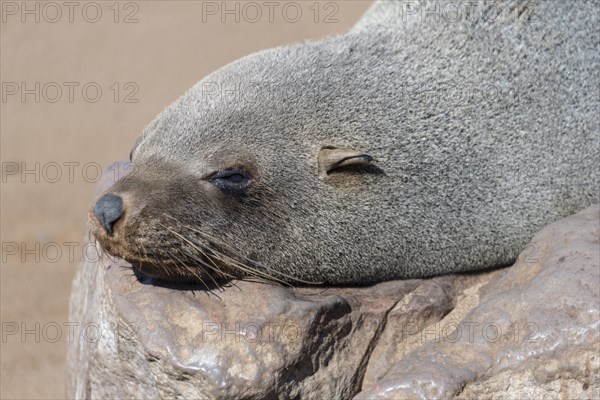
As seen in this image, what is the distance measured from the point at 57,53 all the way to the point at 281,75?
9.54 m

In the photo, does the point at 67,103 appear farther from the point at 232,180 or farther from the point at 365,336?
the point at 365,336

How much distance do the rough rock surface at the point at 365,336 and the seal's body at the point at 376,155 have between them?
20 cm

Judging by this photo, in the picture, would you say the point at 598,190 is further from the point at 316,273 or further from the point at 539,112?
the point at 316,273

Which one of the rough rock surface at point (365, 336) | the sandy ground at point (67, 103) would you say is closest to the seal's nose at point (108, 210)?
the rough rock surface at point (365, 336)

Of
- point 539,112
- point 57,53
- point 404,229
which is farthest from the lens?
point 57,53

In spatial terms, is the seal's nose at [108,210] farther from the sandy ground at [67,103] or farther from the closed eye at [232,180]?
the sandy ground at [67,103]

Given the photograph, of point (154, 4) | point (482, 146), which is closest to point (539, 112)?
point (482, 146)

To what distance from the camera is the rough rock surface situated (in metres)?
4.24

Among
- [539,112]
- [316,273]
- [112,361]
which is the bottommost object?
[112,361]

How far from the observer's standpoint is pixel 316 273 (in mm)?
5090

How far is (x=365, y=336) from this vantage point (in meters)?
4.91

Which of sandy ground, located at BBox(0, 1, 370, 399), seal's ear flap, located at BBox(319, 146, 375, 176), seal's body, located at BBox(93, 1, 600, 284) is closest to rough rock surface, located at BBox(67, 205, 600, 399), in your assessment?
seal's body, located at BBox(93, 1, 600, 284)

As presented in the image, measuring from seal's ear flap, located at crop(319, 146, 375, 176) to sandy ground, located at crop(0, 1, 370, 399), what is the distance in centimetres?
376

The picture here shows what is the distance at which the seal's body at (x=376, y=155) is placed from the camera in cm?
485
